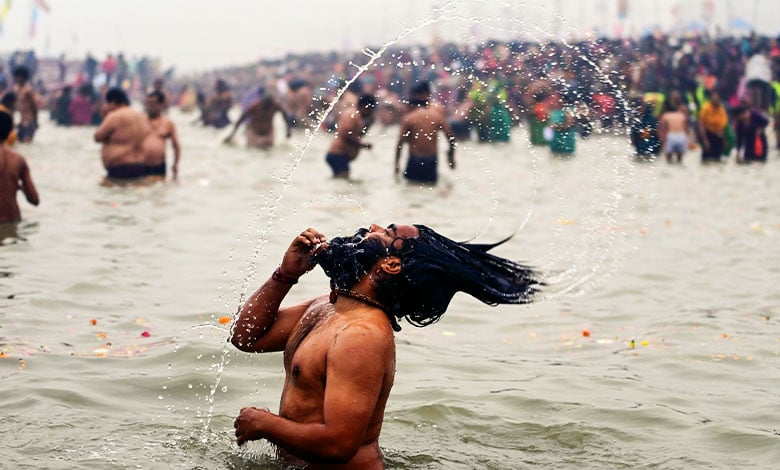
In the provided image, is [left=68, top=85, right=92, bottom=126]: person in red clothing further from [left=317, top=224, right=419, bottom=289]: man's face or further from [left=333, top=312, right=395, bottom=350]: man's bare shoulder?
[left=333, top=312, right=395, bottom=350]: man's bare shoulder

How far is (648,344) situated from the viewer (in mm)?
6945

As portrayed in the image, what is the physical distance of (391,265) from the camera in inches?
146

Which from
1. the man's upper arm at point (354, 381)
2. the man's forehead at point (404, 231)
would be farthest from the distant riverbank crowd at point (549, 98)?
the man's upper arm at point (354, 381)

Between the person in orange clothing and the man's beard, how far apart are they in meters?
19.3

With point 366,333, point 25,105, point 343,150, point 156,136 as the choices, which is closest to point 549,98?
point 343,150

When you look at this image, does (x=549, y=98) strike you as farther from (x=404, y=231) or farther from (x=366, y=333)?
(x=366, y=333)

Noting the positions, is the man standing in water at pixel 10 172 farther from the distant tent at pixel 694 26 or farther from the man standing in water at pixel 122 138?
the distant tent at pixel 694 26

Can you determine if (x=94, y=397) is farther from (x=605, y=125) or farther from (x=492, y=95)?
(x=492, y=95)

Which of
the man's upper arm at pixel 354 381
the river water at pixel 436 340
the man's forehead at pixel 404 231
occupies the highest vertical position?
the man's forehead at pixel 404 231

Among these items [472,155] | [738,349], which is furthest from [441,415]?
[472,155]

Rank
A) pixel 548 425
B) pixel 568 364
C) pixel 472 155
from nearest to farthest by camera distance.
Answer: pixel 548 425, pixel 568 364, pixel 472 155

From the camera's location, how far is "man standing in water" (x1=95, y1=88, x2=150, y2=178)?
13789 mm

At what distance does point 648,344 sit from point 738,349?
1.68ft

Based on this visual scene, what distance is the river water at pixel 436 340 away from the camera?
493cm
